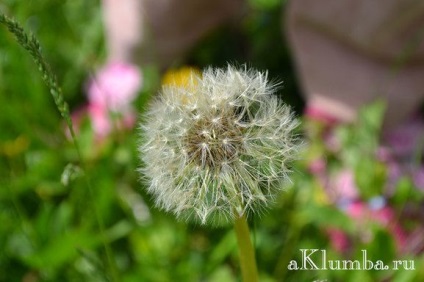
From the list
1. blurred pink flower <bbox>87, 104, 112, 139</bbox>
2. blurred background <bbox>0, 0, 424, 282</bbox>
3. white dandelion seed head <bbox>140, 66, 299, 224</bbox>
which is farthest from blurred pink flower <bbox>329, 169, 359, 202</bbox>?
white dandelion seed head <bbox>140, 66, 299, 224</bbox>

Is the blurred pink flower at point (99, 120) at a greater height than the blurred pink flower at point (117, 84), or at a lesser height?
lesser

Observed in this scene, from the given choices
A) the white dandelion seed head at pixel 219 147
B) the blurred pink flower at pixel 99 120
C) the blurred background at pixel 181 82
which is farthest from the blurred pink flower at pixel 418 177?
the white dandelion seed head at pixel 219 147

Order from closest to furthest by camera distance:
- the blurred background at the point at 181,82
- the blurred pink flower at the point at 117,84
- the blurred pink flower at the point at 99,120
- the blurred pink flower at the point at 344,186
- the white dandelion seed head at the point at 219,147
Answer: the white dandelion seed head at the point at 219,147 < the blurred background at the point at 181,82 < the blurred pink flower at the point at 344,186 < the blurred pink flower at the point at 99,120 < the blurred pink flower at the point at 117,84

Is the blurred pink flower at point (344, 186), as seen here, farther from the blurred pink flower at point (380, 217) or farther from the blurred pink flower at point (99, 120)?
the blurred pink flower at point (99, 120)

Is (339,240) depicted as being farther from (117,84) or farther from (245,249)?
(117,84)

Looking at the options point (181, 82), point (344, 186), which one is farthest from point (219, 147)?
point (344, 186)

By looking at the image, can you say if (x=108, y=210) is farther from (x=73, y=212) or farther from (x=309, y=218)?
(x=309, y=218)
